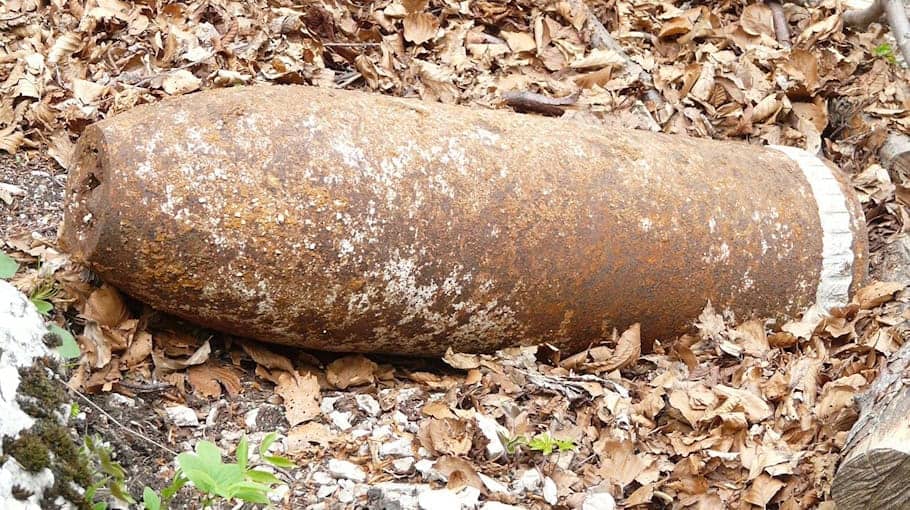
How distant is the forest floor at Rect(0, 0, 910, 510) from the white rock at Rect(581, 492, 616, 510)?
16 millimetres

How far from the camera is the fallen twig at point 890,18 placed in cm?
414

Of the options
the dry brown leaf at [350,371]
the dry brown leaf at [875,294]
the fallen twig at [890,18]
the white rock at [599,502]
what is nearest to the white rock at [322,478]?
the dry brown leaf at [350,371]

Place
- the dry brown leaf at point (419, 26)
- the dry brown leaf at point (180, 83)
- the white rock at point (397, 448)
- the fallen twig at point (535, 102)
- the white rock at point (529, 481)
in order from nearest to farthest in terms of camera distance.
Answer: the white rock at point (529, 481)
the white rock at point (397, 448)
the dry brown leaf at point (180, 83)
the fallen twig at point (535, 102)
the dry brown leaf at point (419, 26)

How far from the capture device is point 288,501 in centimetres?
225

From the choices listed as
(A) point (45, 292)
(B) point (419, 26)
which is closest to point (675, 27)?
(B) point (419, 26)

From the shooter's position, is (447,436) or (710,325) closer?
(447,436)

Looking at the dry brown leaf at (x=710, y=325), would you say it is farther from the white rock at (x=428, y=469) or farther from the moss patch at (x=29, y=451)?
the moss patch at (x=29, y=451)

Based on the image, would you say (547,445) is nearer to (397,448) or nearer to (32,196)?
(397,448)

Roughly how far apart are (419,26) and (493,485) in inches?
94.9

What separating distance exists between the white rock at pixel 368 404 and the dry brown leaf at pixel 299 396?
0.40 ft

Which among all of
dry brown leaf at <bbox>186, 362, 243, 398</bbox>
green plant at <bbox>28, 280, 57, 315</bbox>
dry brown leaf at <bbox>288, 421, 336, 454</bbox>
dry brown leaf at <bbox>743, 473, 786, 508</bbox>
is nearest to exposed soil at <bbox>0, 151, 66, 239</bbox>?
green plant at <bbox>28, 280, 57, 315</bbox>

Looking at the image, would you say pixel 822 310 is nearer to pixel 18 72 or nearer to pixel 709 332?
pixel 709 332

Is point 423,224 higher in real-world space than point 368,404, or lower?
higher

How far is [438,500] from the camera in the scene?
2.22 meters
